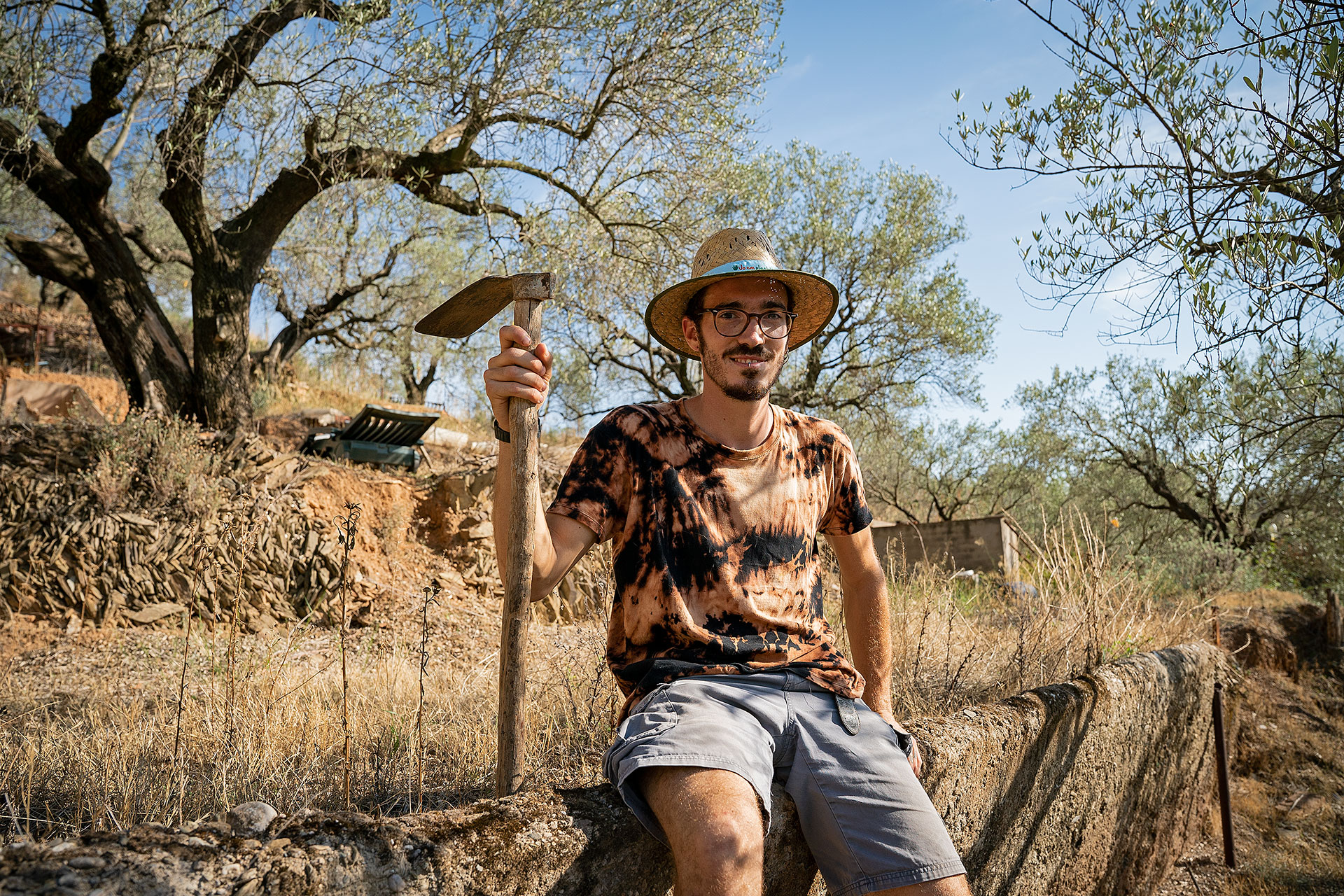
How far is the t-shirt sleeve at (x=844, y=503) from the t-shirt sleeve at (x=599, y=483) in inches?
25.6

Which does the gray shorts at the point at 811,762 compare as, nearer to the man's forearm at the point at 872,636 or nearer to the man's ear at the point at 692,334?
the man's forearm at the point at 872,636

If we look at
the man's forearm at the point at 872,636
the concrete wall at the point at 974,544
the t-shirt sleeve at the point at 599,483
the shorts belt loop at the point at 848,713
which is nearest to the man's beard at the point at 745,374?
the t-shirt sleeve at the point at 599,483

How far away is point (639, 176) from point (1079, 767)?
6.70m

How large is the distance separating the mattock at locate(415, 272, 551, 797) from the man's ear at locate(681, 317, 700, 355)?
0.66m

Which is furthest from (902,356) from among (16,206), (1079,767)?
(16,206)

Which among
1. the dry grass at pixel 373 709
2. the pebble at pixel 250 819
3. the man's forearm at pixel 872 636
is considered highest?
the man's forearm at pixel 872 636

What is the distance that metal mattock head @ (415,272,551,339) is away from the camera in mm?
1861

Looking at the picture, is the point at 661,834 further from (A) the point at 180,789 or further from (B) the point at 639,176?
(B) the point at 639,176

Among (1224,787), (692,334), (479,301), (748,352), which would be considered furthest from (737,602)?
(1224,787)

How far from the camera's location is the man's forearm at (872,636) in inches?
93.8

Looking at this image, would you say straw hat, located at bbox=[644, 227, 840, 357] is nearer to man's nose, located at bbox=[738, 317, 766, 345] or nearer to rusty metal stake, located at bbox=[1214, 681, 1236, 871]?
man's nose, located at bbox=[738, 317, 766, 345]

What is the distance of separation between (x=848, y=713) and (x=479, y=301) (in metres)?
1.38

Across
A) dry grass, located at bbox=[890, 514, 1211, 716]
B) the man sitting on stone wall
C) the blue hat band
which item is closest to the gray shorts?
the man sitting on stone wall

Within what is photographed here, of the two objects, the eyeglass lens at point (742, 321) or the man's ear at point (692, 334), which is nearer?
the eyeglass lens at point (742, 321)
